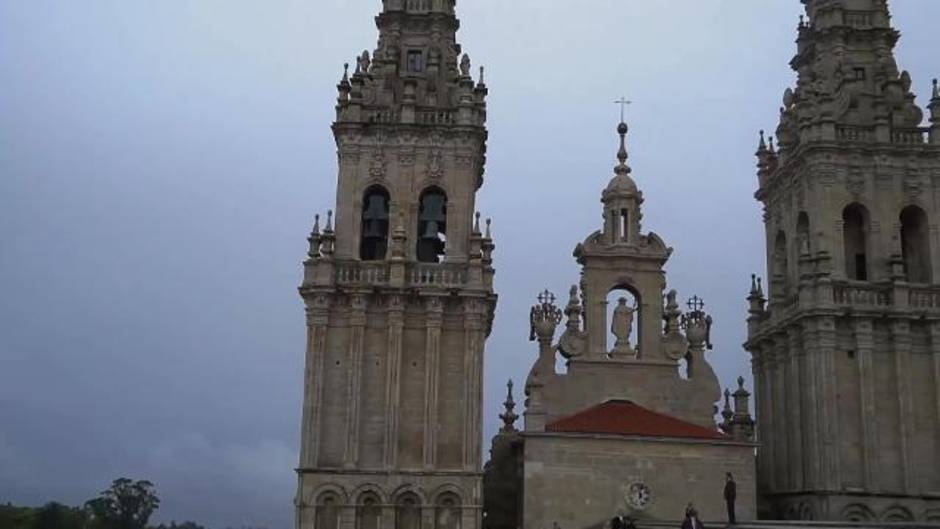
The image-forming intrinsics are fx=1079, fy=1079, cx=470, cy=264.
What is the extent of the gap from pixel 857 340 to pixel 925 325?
262 centimetres

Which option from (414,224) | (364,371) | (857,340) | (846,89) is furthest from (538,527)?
(846,89)

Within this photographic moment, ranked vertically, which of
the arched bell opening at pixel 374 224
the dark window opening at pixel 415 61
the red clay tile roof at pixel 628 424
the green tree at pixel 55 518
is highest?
the dark window opening at pixel 415 61

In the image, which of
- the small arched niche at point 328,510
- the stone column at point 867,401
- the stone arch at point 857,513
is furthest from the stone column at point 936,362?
the small arched niche at point 328,510

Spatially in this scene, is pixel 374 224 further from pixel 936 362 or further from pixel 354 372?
pixel 936 362

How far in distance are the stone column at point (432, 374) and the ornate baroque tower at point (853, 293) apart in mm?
13465

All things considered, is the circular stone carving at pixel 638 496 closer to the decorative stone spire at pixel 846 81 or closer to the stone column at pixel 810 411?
the stone column at pixel 810 411

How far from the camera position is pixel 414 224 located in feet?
122

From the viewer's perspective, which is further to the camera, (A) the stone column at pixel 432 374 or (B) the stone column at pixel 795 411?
(B) the stone column at pixel 795 411

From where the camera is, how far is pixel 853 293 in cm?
3903

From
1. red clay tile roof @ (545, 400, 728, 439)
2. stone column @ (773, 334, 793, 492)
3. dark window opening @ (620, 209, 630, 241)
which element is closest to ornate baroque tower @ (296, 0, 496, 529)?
red clay tile roof @ (545, 400, 728, 439)

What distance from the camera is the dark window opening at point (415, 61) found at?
4019 cm

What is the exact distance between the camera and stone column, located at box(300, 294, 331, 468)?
113ft

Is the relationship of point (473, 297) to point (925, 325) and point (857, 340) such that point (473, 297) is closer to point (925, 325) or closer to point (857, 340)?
point (857, 340)

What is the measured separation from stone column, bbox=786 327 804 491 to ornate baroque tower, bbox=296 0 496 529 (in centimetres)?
1190
